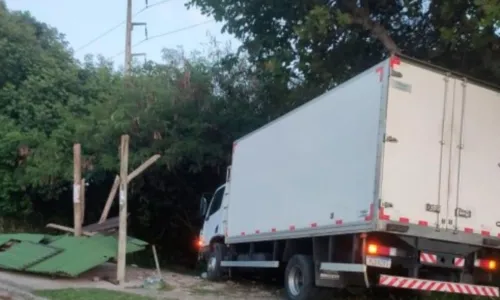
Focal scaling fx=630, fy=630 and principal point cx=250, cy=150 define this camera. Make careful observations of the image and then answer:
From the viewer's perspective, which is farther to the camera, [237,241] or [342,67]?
[342,67]

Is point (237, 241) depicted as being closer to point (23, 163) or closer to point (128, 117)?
point (128, 117)

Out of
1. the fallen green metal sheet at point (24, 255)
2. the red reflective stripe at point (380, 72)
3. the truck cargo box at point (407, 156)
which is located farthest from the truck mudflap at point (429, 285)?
the fallen green metal sheet at point (24, 255)

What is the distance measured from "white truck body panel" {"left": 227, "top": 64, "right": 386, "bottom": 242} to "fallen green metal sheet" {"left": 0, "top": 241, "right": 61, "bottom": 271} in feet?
14.0

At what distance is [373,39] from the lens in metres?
15.2

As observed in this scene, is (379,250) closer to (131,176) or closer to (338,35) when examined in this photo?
(131,176)

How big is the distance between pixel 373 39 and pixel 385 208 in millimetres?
7710

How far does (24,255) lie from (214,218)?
4.74 m

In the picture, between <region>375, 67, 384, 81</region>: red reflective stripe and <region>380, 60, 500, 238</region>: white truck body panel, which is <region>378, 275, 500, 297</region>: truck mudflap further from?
<region>375, 67, 384, 81</region>: red reflective stripe

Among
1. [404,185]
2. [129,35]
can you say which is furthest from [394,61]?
[129,35]

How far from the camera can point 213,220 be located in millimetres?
16422

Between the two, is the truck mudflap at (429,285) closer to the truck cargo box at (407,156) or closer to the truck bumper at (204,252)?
the truck cargo box at (407,156)

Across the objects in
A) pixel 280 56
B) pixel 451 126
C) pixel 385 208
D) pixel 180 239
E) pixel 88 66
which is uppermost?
pixel 88 66

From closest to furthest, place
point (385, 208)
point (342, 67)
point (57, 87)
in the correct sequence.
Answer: point (385, 208) < point (342, 67) < point (57, 87)

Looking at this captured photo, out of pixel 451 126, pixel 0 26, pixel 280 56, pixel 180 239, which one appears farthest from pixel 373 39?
pixel 0 26
